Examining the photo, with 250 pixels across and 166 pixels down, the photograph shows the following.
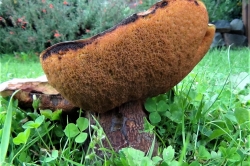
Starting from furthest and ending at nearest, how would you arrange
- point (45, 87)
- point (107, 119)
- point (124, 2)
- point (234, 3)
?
1. point (234, 3)
2. point (124, 2)
3. point (45, 87)
4. point (107, 119)

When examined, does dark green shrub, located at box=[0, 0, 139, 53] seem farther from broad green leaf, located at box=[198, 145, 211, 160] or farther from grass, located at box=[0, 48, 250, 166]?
broad green leaf, located at box=[198, 145, 211, 160]

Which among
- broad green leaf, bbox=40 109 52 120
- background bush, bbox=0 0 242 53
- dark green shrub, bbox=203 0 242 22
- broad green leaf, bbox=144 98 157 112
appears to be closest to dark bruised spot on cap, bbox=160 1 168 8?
broad green leaf, bbox=144 98 157 112

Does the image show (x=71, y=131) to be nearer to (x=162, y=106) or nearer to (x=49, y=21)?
(x=162, y=106)

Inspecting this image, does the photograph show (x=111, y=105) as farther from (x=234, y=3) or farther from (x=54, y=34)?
(x=234, y=3)

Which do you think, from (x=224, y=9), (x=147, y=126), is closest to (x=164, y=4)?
(x=147, y=126)

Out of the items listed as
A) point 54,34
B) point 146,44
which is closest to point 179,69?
point 146,44

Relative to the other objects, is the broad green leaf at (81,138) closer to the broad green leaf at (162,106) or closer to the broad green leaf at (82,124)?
the broad green leaf at (82,124)

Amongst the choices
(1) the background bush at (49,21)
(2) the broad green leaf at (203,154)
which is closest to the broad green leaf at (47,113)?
(2) the broad green leaf at (203,154)
